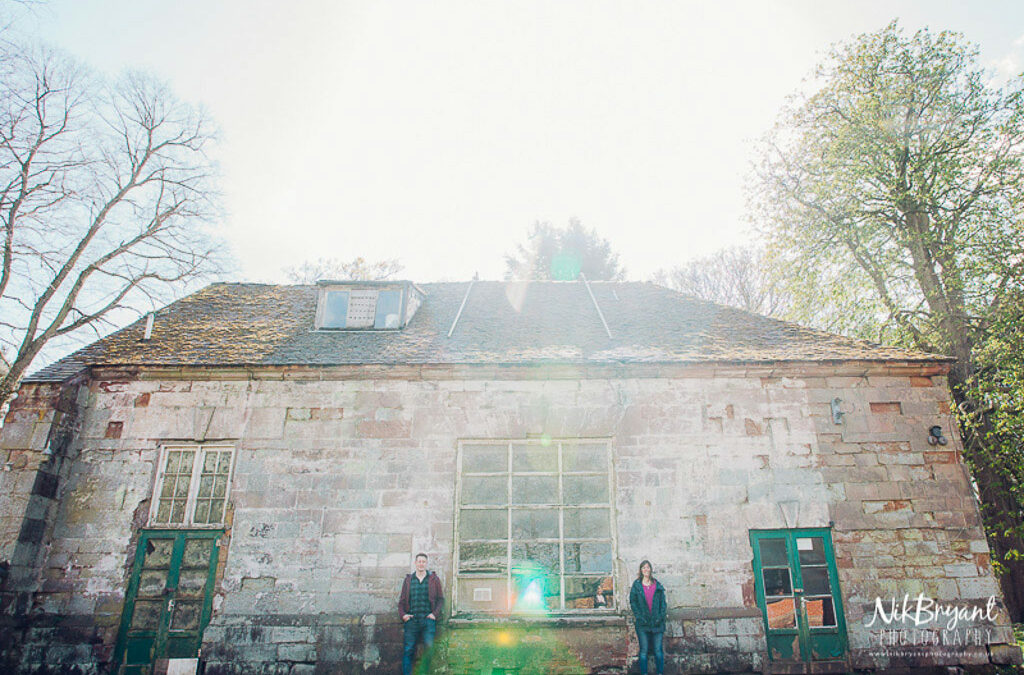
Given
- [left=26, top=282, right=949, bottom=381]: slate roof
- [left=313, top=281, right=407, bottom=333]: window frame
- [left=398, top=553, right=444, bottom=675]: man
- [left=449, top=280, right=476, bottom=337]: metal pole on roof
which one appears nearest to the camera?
[left=398, top=553, right=444, bottom=675]: man

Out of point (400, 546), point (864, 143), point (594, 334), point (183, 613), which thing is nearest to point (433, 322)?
point (594, 334)

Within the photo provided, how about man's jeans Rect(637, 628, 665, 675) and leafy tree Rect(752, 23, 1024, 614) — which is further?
leafy tree Rect(752, 23, 1024, 614)

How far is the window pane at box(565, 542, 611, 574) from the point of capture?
26.9 ft

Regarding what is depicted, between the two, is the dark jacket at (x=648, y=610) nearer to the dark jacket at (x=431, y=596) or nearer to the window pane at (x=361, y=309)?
the dark jacket at (x=431, y=596)

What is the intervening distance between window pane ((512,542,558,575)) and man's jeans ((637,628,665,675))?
1.44 metres

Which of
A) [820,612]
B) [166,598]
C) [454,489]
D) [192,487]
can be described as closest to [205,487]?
[192,487]

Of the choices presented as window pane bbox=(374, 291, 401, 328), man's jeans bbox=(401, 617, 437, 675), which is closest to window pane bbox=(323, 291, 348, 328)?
window pane bbox=(374, 291, 401, 328)

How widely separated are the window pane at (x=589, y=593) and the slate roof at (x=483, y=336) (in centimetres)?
326

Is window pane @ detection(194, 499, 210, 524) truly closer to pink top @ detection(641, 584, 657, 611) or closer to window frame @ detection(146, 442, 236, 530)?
window frame @ detection(146, 442, 236, 530)

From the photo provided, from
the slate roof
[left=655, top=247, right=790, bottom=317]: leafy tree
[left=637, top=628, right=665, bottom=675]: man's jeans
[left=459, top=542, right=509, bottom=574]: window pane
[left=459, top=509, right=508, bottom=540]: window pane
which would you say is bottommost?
[left=637, top=628, right=665, bottom=675]: man's jeans

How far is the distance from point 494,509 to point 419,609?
5.70 ft

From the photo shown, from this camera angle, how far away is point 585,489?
8617 mm

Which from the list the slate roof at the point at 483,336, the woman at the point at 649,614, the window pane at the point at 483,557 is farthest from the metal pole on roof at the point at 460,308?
the woman at the point at 649,614

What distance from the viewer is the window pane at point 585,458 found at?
8.73 metres
